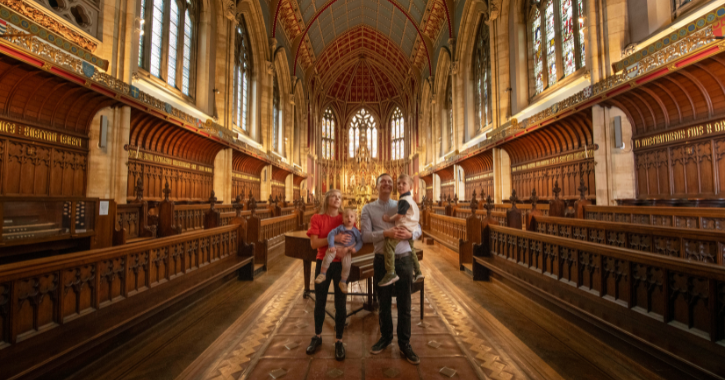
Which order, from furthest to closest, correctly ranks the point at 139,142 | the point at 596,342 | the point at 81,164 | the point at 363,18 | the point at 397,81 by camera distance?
the point at 397,81
the point at 363,18
the point at 139,142
the point at 81,164
the point at 596,342

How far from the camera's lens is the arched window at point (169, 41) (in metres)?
8.29

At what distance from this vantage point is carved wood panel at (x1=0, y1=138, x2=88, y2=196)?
16.2 feet

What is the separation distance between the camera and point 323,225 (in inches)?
95.9

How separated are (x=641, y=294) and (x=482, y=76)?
14.3 m

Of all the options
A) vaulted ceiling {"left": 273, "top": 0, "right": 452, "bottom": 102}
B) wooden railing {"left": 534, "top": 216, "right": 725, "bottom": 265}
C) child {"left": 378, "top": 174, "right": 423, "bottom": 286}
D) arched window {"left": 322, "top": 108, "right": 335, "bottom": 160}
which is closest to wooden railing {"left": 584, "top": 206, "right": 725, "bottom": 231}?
wooden railing {"left": 534, "top": 216, "right": 725, "bottom": 265}

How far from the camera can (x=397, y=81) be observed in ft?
96.5

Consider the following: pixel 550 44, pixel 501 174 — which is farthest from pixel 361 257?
pixel 550 44

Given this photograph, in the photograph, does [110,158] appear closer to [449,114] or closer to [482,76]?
[482,76]

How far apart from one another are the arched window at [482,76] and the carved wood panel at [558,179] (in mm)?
4010

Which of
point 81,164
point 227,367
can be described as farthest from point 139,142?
Answer: point 227,367

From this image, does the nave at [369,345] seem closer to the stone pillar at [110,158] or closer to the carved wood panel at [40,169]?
the carved wood panel at [40,169]

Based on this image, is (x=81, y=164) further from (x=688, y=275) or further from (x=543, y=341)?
(x=688, y=275)

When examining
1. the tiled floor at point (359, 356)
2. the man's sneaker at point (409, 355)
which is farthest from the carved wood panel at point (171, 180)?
the man's sneaker at point (409, 355)

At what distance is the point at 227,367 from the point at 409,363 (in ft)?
4.53
